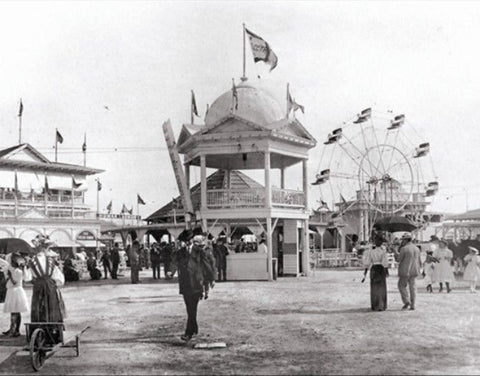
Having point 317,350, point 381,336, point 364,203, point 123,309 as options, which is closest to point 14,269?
point 123,309

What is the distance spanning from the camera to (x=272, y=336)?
416 inches

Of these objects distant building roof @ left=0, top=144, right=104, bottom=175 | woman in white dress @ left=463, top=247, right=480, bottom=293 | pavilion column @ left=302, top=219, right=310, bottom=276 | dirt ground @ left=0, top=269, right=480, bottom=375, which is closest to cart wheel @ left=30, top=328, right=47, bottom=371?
dirt ground @ left=0, top=269, right=480, bottom=375

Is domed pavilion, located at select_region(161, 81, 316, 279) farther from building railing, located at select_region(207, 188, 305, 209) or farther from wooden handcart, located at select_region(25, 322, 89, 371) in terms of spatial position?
wooden handcart, located at select_region(25, 322, 89, 371)

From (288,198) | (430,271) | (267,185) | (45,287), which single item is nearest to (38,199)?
(288,198)

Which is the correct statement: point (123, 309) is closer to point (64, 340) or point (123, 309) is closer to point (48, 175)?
point (64, 340)

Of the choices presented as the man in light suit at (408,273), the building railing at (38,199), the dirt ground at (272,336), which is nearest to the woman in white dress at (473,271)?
the dirt ground at (272,336)

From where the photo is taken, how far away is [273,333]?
35.6 feet

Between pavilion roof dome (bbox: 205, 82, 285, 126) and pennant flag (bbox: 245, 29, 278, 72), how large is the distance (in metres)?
1.76

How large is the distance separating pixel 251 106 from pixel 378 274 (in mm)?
13709

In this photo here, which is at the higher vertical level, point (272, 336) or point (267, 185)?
point (267, 185)

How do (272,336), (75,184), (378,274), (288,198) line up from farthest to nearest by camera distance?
(75,184) → (288,198) → (378,274) → (272,336)

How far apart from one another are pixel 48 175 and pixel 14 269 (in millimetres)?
38608

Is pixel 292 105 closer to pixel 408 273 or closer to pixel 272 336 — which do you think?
pixel 408 273

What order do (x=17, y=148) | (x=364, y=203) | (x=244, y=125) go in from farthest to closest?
(x=364, y=203) → (x=17, y=148) → (x=244, y=125)
